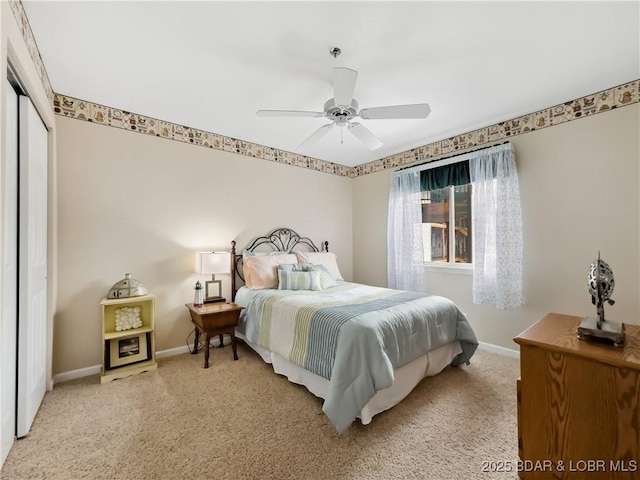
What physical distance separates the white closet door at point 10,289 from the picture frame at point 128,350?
2.90 feet

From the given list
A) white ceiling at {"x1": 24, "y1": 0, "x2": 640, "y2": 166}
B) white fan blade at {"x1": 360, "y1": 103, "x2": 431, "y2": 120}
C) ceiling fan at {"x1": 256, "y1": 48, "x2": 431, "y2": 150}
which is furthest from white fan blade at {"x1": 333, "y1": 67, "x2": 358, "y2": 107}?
white ceiling at {"x1": 24, "y1": 0, "x2": 640, "y2": 166}

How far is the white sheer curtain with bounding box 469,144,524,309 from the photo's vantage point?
2848 mm

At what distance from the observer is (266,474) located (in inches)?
57.8

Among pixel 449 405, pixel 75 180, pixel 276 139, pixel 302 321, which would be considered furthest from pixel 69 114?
pixel 449 405

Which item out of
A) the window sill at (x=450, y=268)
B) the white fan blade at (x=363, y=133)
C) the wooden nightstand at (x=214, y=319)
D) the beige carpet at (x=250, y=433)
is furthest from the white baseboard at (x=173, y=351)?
the window sill at (x=450, y=268)

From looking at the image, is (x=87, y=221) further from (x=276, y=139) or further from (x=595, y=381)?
(x=595, y=381)

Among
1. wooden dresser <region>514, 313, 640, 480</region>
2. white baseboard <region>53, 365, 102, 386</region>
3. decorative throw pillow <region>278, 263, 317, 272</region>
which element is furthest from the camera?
decorative throw pillow <region>278, 263, 317, 272</region>

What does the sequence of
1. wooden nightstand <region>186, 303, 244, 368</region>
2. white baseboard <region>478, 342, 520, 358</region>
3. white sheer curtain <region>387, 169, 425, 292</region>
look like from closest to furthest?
1. wooden nightstand <region>186, 303, 244, 368</region>
2. white baseboard <region>478, 342, 520, 358</region>
3. white sheer curtain <region>387, 169, 425, 292</region>

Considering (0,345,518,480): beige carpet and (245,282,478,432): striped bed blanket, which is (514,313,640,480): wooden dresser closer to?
(0,345,518,480): beige carpet

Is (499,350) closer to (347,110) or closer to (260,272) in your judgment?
(260,272)

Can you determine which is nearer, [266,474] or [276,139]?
[266,474]

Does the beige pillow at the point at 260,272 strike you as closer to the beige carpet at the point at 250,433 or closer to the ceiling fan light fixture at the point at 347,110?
the beige carpet at the point at 250,433

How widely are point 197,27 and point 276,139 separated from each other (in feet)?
6.03

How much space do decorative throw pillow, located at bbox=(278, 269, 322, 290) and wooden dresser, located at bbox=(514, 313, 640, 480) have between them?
6.75 feet
